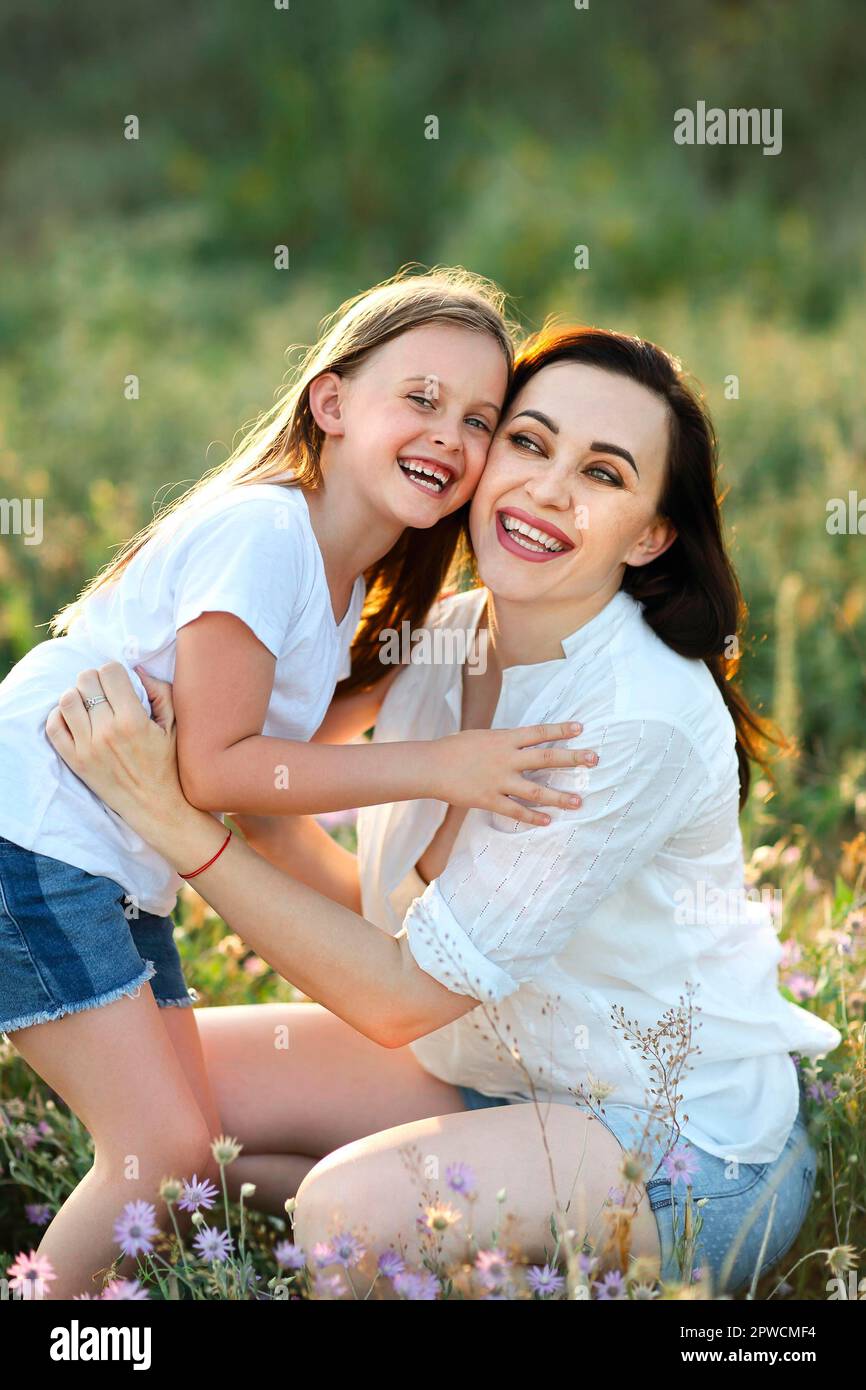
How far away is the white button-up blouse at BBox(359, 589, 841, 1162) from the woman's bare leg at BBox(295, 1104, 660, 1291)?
10 cm

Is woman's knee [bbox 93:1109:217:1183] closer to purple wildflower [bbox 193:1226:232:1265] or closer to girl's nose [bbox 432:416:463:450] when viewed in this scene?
purple wildflower [bbox 193:1226:232:1265]

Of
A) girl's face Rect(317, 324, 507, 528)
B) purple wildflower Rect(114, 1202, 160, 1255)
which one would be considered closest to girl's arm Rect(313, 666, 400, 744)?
girl's face Rect(317, 324, 507, 528)

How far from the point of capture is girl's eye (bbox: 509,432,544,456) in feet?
7.73

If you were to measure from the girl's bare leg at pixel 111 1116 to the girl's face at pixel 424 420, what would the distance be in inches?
37.7

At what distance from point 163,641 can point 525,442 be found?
703 millimetres

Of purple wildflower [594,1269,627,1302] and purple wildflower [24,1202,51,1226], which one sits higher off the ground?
purple wildflower [24,1202,51,1226]

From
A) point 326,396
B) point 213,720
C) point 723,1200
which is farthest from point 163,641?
point 723,1200

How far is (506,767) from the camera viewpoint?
2.10 metres

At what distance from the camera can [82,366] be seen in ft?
26.8
